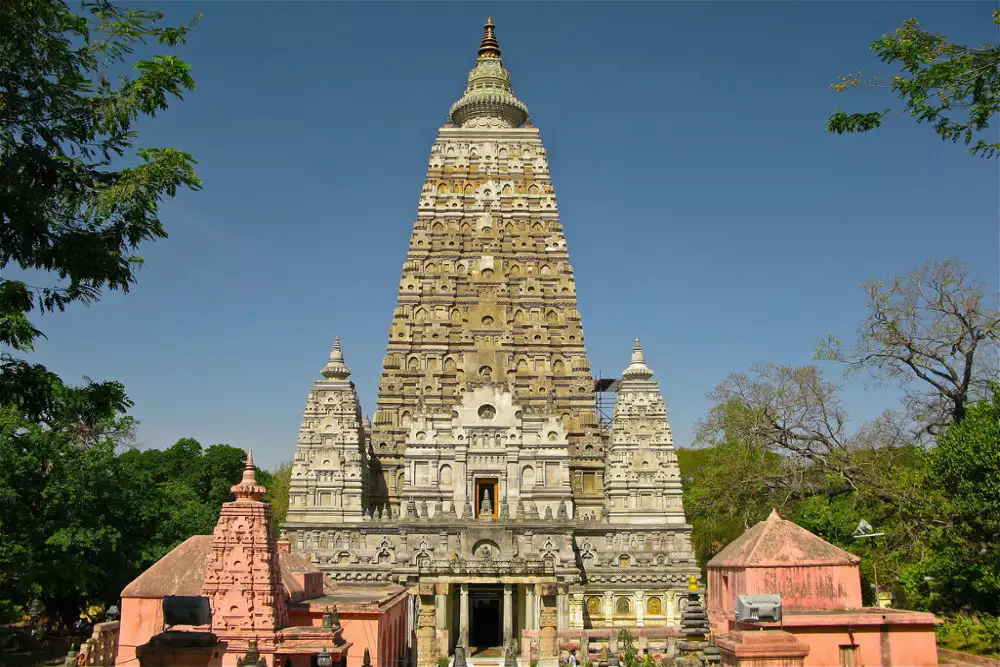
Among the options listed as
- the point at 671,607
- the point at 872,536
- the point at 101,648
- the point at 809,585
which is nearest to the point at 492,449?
the point at 671,607

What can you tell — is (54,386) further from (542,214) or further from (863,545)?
(542,214)

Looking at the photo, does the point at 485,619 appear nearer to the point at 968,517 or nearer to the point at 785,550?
the point at 785,550

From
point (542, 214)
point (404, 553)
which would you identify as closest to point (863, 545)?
point (404, 553)

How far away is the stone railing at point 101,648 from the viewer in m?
24.3

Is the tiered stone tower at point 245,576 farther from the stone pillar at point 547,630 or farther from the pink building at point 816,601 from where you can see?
the stone pillar at point 547,630

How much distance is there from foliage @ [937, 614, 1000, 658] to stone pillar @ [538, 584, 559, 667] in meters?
12.5

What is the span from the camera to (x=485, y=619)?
137 ft

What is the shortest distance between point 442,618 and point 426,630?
3.50ft

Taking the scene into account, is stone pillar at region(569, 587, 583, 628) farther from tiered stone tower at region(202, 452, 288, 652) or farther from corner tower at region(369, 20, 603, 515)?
tiered stone tower at region(202, 452, 288, 652)

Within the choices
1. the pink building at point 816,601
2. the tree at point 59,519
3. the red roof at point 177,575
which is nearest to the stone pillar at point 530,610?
the pink building at point 816,601

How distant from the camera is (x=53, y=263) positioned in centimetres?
1251

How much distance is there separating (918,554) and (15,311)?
3085 centimetres

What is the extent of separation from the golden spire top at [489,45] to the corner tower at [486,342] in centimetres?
570

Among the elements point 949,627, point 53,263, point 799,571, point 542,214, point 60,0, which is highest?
point 542,214
